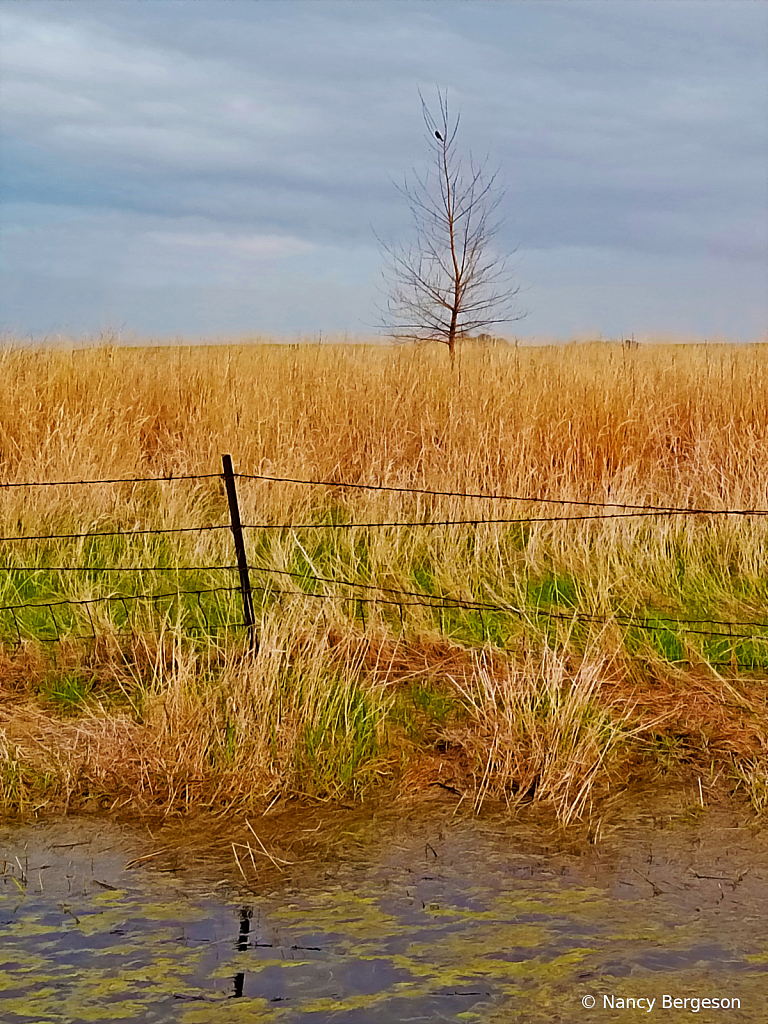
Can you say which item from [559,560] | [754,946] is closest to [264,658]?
[754,946]

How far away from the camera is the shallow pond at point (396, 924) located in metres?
2.35

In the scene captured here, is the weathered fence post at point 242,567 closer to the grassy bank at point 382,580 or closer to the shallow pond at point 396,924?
the grassy bank at point 382,580

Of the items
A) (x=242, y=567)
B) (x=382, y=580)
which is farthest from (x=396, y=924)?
(x=382, y=580)

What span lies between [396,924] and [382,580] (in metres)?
2.90

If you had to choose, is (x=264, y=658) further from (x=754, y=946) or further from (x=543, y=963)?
(x=754, y=946)

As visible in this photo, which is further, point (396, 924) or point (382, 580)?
point (382, 580)

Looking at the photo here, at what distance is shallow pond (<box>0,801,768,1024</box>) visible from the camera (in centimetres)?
235

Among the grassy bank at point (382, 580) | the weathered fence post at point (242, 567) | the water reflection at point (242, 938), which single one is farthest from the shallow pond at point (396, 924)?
the weathered fence post at point (242, 567)

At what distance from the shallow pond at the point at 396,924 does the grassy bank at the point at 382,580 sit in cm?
30

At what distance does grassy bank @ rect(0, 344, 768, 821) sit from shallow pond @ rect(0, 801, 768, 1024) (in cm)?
30

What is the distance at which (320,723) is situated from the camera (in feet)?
12.4

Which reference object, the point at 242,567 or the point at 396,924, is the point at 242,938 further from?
the point at 242,567

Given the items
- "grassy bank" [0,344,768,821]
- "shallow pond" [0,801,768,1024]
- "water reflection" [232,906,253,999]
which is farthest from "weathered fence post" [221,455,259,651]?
"water reflection" [232,906,253,999]

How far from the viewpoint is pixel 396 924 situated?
8.85 feet
